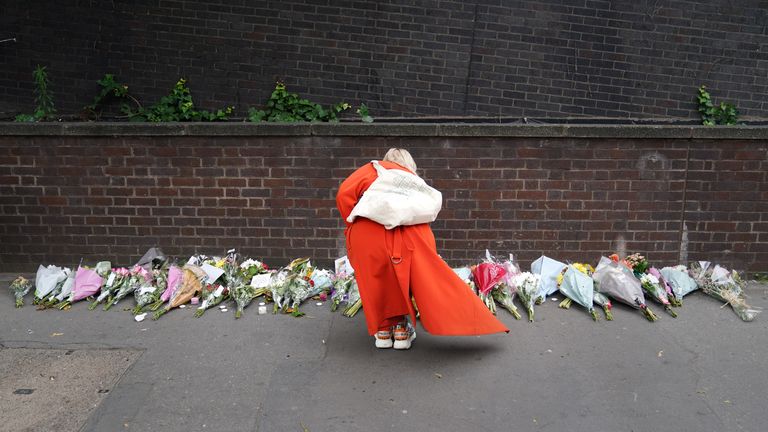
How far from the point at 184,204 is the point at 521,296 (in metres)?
3.23

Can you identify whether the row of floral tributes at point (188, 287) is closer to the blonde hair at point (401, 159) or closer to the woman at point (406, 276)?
the woman at point (406, 276)

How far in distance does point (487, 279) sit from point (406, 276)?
1.41 metres

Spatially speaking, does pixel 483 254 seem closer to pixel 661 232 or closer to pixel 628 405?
pixel 661 232

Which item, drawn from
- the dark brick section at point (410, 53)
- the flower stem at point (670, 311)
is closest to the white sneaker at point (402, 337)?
the flower stem at point (670, 311)

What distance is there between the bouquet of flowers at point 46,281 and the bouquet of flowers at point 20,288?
0.09m

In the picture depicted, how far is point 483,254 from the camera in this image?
240 inches

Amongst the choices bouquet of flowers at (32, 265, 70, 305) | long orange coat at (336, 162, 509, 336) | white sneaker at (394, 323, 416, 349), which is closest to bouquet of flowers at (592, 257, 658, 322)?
long orange coat at (336, 162, 509, 336)

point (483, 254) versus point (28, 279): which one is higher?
point (483, 254)

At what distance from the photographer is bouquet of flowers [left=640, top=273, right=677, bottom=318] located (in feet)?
17.2

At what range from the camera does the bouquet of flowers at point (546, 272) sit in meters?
5.51

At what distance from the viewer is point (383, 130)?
589 cm

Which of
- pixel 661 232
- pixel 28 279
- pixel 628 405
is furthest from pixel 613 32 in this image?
pixel 28 279

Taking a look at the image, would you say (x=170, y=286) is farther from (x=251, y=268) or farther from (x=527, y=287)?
(x=527, y=287)

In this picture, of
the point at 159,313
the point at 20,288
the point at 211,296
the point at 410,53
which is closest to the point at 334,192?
the point at 211,296
